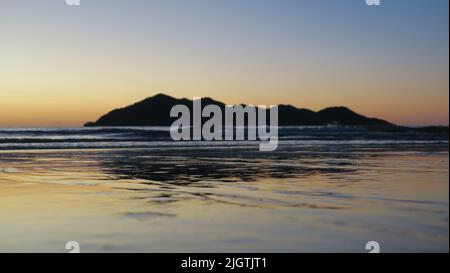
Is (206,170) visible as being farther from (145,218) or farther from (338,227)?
(338,227)

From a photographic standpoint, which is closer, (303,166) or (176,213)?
(176,213)

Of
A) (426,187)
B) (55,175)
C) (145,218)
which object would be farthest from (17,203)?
(426,187)

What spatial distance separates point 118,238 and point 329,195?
16.2 feet

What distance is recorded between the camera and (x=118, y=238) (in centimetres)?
675

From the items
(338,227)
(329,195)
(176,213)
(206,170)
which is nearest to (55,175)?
(206,170)

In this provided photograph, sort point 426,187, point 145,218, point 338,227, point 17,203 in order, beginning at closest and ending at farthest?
point 338,227
point 145,218
point 17,203
point 426,187

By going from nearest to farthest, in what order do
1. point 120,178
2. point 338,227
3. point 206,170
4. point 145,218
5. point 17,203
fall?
point 338,227
point 145,218
point 17,203
point 120,178
point 206,170

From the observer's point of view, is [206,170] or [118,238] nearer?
[118,238]

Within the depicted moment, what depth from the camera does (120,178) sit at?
44.1ft

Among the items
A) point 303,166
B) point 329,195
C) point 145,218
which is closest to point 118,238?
point 145,218

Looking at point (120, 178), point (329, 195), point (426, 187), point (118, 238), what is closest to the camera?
point (118, 238)
